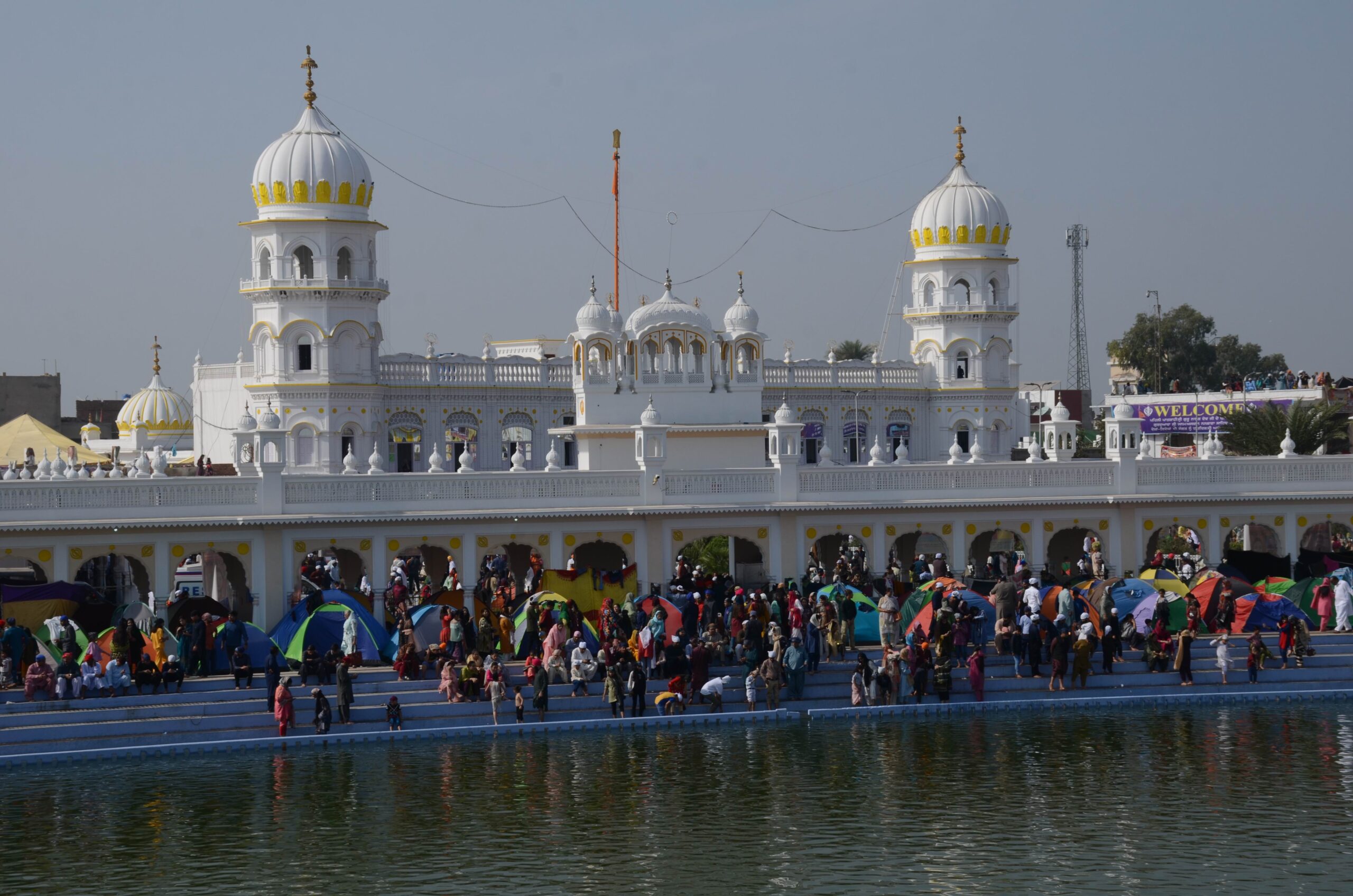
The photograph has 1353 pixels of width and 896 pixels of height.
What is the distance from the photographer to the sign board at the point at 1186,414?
62.4 m

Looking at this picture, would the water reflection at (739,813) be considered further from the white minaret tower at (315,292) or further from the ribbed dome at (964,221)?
the ribbed dome at (964,221)

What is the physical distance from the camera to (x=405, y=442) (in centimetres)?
5328

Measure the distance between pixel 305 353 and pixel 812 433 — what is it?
16772mm

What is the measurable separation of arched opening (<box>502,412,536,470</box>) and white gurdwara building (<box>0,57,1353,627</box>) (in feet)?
0.23

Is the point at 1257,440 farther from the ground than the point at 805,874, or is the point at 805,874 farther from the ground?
the point at 1257,440

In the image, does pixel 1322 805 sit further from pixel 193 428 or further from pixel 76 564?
pixel 193 428

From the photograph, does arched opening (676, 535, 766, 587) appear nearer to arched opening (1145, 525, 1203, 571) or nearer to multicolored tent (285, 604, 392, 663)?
arched opening (1145, 525, 1203, 571)

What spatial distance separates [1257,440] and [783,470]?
22449mm

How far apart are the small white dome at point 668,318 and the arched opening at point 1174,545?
995cm

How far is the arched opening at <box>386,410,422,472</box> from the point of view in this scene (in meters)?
52.8

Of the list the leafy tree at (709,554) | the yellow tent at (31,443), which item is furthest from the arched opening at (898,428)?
the yellow tent at (31,443)

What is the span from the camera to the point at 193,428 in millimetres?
59438

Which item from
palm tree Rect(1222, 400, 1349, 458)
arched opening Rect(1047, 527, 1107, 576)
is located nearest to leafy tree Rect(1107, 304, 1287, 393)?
palm tree Rect(1222, 400, 1349, 458)

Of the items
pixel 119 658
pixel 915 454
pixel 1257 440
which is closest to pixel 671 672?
pixel 119 658
